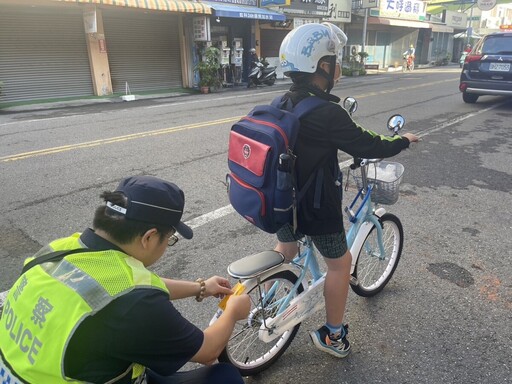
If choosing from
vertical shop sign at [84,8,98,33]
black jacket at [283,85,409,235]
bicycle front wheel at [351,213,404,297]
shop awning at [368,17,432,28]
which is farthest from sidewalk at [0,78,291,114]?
shop awning at [368,17,432,28]

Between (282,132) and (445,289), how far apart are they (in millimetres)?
2076

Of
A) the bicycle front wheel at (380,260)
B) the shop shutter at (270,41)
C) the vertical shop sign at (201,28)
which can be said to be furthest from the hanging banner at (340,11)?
the bicycle front wheel at (380,260)

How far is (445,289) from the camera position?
320cm

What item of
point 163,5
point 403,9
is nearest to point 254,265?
point 163,5

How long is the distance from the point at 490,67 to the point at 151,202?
443 inches

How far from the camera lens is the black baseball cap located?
4.58 feet

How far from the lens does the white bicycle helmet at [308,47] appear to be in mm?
2025

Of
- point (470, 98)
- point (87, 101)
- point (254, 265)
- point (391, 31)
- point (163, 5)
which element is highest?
point (163, 5)

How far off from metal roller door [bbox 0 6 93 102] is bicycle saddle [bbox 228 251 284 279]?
14.0 m

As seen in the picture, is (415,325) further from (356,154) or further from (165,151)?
(165,151)

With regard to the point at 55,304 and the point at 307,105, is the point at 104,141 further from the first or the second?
the point at 55,304

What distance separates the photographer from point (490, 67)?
10.3 metres

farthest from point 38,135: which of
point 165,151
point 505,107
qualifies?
point 505,107

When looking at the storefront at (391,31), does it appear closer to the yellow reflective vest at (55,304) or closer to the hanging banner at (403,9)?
the hanging banner at (403,9)
